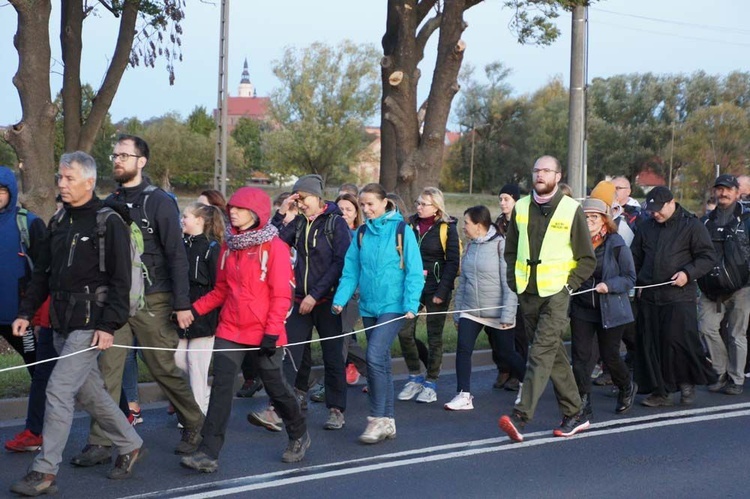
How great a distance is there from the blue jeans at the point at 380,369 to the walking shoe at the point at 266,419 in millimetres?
812

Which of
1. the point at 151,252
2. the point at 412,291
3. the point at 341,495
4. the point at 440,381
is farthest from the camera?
the point at 440,381

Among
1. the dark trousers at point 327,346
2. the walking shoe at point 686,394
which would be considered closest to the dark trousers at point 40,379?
the dark trousers at point 327,346

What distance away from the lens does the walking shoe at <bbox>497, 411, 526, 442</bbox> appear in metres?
7.15

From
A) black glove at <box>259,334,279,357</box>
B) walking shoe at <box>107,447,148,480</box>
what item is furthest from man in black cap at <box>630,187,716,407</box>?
walking shoe at <box>107,447,148,480</box>

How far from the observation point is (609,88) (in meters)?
66.9

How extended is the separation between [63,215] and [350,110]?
192ft

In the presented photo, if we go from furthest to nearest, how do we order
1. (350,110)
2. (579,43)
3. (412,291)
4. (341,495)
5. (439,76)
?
(350,110) → (439,76) → (579,43) → (412,291) → (341,495)

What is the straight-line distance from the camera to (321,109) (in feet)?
211

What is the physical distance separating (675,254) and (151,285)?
455 centimetres

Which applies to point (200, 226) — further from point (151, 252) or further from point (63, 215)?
point (63, 215)

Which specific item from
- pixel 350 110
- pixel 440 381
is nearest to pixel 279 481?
pixel 440 381

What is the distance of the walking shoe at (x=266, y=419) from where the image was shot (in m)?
7.55

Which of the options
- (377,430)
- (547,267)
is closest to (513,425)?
(377,430)

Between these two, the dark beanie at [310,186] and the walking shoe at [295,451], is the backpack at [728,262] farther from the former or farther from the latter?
the walking shoe at [295,451]
